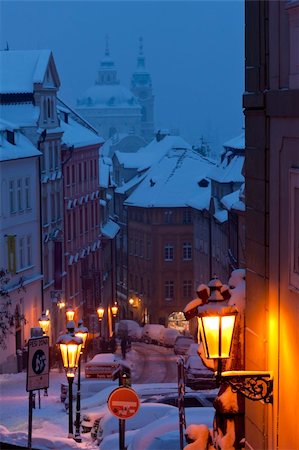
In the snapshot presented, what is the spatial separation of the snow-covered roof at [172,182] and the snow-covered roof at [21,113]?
91.8ft

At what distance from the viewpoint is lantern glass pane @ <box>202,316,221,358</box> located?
782 cm

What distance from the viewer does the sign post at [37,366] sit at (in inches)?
508

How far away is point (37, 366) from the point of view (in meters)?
13.1

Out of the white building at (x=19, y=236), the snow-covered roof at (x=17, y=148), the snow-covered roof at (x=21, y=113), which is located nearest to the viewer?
the white building at (x=19, y=236)

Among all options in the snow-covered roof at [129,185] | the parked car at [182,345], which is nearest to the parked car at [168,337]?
the parked car at [182,345]

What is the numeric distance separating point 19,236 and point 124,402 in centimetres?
2849

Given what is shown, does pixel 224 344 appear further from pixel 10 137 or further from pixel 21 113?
pixel 21 113

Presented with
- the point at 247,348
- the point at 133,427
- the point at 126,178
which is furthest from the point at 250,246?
the point at 126,178

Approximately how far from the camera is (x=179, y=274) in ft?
238

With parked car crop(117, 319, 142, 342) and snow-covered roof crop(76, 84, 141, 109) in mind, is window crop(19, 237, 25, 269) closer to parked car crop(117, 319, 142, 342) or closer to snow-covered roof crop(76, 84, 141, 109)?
parked car crop(117, 319, 142, 342)

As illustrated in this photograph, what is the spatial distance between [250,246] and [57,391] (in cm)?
1914

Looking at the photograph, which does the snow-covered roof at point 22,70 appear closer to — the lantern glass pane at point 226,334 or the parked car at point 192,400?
the parked car at point 192,400

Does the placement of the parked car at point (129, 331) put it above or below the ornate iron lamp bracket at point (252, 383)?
below

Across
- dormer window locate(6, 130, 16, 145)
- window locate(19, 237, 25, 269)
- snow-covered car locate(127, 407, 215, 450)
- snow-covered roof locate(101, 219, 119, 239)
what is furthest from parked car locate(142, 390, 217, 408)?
snow-covered roof locate(101, 219, 119, 239)
